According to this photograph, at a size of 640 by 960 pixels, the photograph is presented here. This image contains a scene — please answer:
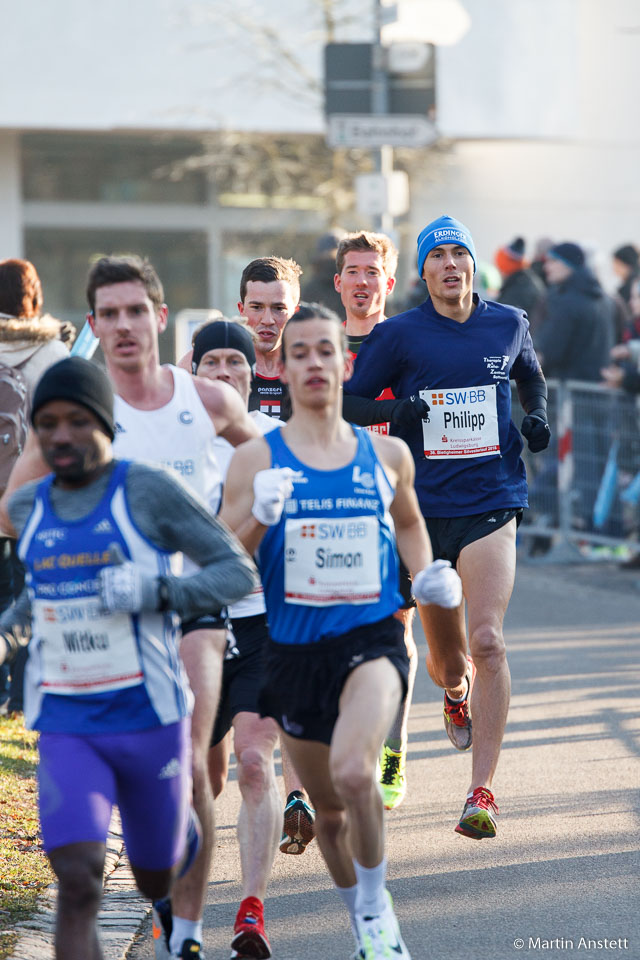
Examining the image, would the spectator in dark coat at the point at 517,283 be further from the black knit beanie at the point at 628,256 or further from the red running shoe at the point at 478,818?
the red running shoe at the point at 478,818

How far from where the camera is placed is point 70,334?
8.77 meters

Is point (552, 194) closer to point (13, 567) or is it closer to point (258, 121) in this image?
point (258, 121)

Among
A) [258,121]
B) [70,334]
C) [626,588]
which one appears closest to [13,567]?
[70,334]

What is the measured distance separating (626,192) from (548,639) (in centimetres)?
1517

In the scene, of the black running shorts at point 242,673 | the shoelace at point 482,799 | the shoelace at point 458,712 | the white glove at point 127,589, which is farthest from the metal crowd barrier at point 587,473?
the white glove at point 127,589

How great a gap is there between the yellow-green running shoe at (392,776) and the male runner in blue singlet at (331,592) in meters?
2.02

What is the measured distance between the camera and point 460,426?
21.1ft

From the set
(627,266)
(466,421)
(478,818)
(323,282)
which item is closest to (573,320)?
(627,266)

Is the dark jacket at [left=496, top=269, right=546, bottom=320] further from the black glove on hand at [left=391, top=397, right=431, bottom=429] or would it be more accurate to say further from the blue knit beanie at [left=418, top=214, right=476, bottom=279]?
the black glove on hand at [left=391, top=397, right=431, bottom=429]

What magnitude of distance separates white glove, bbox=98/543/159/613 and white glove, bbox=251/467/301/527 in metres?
0.62

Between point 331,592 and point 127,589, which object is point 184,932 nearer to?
point 331,592

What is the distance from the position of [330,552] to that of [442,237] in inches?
93.2

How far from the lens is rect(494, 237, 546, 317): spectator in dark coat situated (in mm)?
13664

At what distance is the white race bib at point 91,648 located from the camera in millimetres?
3893
